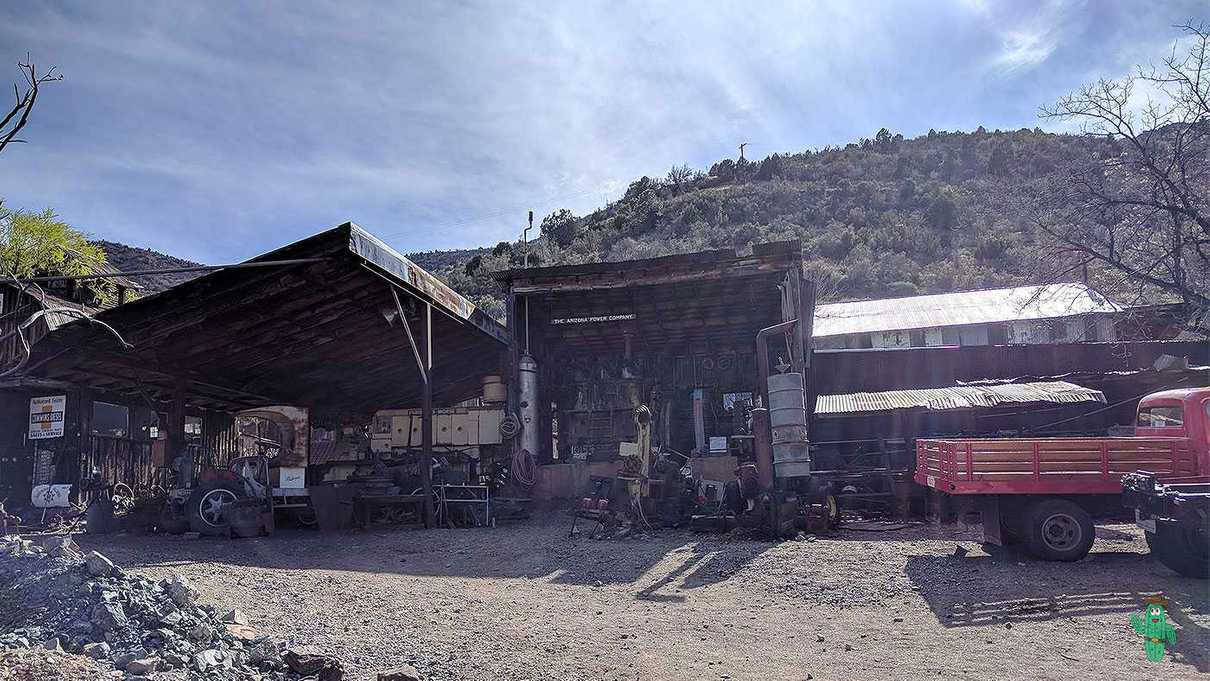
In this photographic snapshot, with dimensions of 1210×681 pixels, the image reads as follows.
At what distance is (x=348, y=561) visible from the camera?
457 inches

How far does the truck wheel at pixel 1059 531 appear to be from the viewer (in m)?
9.88

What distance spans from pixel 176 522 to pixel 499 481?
22.8ft

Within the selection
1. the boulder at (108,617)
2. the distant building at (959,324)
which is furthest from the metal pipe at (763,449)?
the distant building at (959,324)

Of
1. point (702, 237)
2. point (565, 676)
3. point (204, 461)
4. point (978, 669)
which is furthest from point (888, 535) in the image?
point (702, 237)

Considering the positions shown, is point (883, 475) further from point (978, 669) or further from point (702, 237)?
point (702, 237)

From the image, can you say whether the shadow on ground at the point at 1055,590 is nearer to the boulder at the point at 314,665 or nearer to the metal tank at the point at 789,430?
the metal tank at the point at 789,430

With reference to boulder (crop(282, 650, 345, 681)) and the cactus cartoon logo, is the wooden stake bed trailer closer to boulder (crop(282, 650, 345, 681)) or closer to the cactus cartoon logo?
the cactus cartoon logo

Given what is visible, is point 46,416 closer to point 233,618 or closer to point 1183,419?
point 233,618

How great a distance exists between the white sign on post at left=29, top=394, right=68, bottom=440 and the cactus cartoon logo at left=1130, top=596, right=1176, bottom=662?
2083 cm

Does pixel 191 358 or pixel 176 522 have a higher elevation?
pixel 191 358

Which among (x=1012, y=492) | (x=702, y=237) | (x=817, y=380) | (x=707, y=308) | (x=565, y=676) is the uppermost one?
(x=702, y=237)

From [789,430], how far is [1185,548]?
6145mm

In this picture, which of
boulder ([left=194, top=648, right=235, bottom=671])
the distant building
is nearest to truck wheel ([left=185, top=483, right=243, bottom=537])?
boulder ([left=194, top=648, right=235, bottom=671])

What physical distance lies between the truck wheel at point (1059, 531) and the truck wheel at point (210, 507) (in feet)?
43.4
